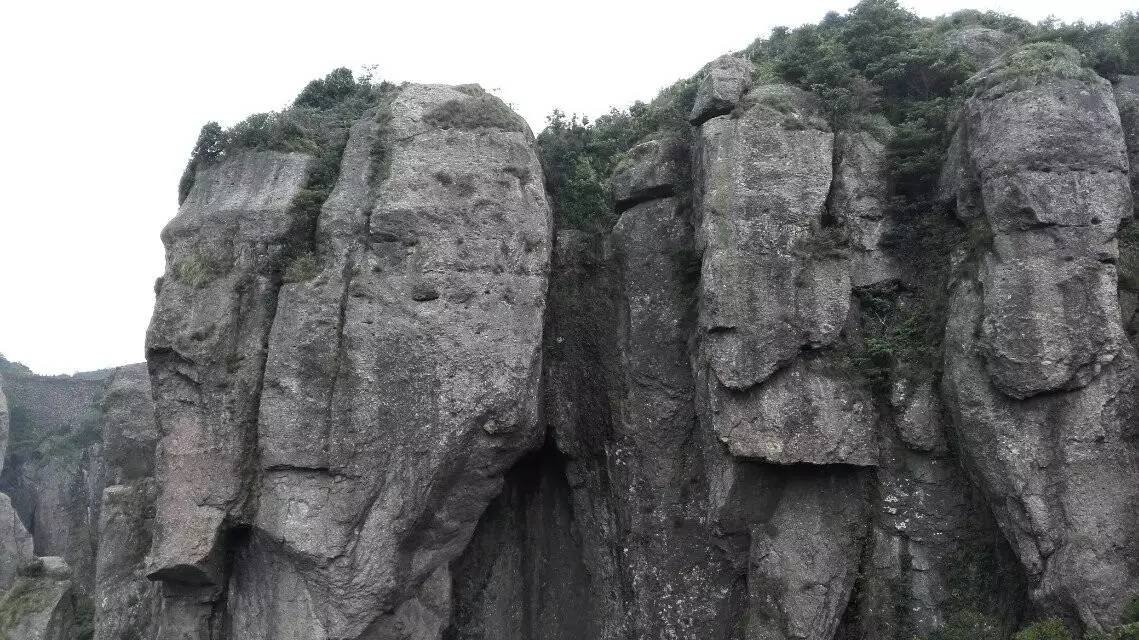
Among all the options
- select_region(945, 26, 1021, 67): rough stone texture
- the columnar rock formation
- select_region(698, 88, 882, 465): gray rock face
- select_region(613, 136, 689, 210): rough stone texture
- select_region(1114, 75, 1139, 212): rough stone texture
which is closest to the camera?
the columnar rock formation

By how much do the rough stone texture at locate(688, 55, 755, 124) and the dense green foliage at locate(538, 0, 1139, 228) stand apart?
0.45m

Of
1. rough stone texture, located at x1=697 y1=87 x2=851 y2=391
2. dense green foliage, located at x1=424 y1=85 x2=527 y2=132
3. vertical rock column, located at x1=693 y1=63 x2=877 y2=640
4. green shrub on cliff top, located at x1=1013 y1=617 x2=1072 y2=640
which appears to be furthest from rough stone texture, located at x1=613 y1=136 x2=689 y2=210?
green shrub on cliff top, located at x1=1013 y1=617 x2=1072 y2=640

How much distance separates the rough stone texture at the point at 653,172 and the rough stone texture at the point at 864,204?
3.08 meters

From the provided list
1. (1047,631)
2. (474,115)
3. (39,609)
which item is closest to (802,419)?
(1047,631)

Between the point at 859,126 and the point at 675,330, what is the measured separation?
525 centimetres

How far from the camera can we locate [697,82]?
59.6 feet

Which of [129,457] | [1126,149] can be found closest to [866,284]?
[1126,149]

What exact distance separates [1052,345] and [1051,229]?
6.27ft

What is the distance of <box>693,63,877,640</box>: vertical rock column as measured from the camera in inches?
560

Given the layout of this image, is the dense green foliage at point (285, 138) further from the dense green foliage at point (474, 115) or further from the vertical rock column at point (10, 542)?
the vertical rock column at point (10, 542)

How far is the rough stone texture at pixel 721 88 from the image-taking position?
54.2 feet

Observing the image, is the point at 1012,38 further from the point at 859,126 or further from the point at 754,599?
the point at 754,599

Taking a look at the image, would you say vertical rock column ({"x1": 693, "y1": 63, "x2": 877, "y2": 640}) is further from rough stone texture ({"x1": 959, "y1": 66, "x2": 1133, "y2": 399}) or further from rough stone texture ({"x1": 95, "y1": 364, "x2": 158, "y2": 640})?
rough stone texture ({"x1": 95, "y1": 364, "x2": 158, "y2": 640})

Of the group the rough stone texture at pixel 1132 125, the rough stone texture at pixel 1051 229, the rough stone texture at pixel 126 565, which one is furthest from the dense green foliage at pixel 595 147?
the rough stone texture at pixel 126 565
